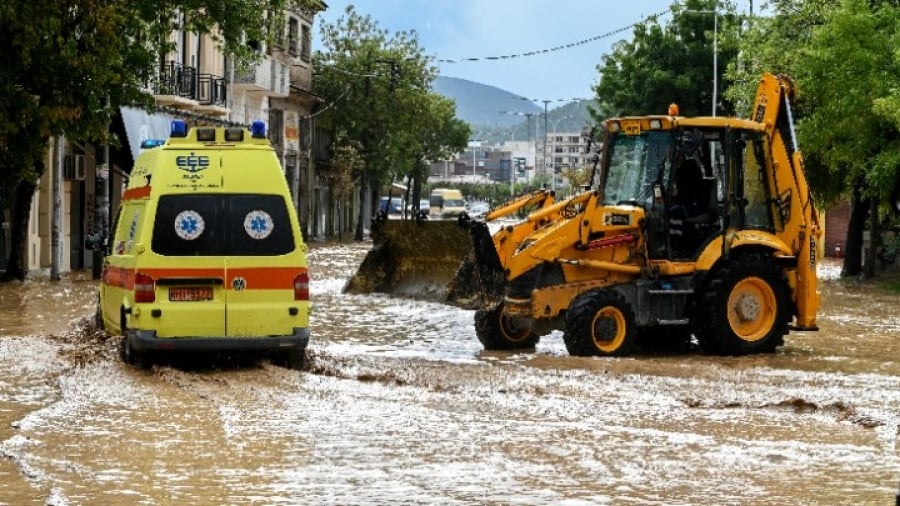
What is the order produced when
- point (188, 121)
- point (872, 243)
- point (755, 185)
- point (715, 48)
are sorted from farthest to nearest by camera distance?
1. point (715, 48)
2. point (188, 121)
3. point (872, 243)
4. point (755, 185)

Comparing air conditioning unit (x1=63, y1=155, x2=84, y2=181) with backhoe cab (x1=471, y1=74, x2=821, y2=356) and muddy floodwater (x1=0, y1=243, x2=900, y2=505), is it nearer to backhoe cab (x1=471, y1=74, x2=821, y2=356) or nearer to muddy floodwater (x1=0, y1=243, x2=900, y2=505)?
muddy floodwater (x1=0, y1=243, x2=900, y2=505)

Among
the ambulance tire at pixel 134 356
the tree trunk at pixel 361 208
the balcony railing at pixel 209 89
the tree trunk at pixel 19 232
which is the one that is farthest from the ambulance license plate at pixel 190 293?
the tree trunk at pixel 361 208

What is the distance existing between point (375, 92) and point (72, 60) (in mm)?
50953

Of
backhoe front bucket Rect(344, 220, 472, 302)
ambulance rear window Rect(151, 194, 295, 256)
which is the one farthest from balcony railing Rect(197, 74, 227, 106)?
ambulance rear window Rect(151, 194, 295, 256)

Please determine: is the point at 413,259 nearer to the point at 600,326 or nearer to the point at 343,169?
the point at 600,326

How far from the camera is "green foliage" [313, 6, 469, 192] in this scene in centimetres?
7831

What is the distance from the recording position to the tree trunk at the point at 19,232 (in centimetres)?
3116

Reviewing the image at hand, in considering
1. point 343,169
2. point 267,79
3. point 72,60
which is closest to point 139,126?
point 72,60

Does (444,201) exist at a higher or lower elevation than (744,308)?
higher

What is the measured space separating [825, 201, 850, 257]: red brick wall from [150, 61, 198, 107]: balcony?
23.3 m

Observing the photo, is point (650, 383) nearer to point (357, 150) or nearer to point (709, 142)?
point (709, 142)

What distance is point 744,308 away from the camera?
60.0 ft

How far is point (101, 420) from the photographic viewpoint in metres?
12.0

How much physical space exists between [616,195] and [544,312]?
1.70m
